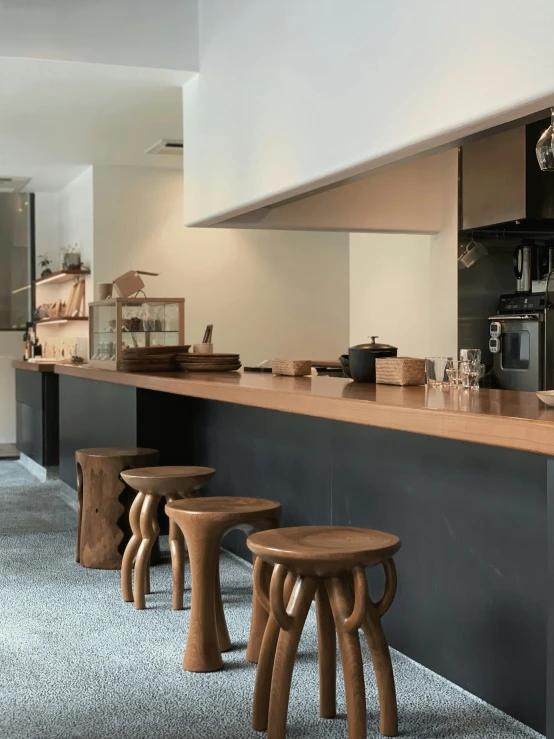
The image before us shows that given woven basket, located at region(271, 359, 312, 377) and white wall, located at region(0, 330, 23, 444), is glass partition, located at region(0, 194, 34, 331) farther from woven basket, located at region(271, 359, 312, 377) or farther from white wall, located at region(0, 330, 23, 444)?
woven basket, located at region(271, 359, 312, 377)

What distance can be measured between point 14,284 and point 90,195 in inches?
77.4

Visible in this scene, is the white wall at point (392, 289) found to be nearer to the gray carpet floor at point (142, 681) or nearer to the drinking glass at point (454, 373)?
the gray carpet floor at point (142, 681)

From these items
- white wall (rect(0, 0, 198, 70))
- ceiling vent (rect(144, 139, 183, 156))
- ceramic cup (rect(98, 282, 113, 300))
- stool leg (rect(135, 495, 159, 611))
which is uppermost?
white wall (rect(0, 0, 198, 70))

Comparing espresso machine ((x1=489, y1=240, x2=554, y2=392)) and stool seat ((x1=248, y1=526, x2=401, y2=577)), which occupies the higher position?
espresso machine ((x1=489, y1=240, x2=554, y2=392))

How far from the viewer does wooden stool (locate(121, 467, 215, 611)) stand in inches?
151

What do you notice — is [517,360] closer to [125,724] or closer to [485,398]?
[485,398]

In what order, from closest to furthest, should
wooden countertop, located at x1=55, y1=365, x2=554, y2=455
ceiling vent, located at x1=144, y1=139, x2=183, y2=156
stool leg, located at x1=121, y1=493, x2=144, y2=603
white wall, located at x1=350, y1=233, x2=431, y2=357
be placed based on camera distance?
wooden countertop, located at x1=55, y1=365, x2=554, y2=455 < stool leg, located at x1=121, y1=493, x2=144, y2=603 < white wall, located at x1=350, y1=233, x2=431, y2=357 < ceiling vent, located at x1=144, y1=139, x2=183, y2=156

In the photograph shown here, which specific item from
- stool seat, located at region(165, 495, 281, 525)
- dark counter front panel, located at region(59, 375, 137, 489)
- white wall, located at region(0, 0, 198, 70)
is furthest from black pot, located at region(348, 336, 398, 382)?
white wall, located at region(0, 0, 198, 70)

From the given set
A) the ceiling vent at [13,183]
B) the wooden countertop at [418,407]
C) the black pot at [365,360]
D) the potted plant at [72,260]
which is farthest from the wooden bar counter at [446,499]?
the ceiling vent at [13,183]

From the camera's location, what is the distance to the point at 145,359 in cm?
555

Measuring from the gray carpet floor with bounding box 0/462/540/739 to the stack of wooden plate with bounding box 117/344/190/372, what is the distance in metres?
1.50

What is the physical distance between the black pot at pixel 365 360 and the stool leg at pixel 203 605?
3.63 feet

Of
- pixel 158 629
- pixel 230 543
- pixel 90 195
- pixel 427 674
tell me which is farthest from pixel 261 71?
pixel 90 195

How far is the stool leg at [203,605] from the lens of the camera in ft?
10.2
